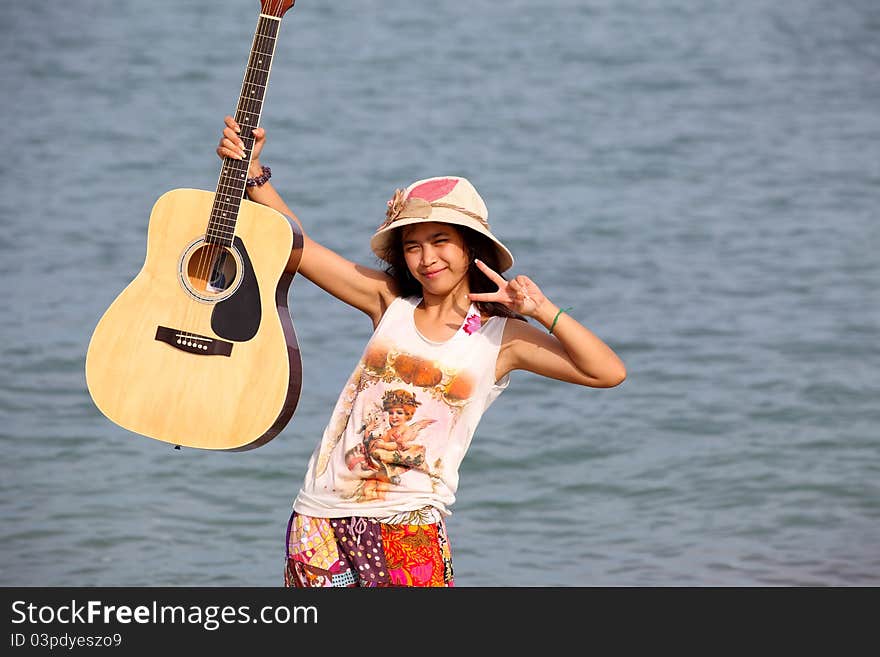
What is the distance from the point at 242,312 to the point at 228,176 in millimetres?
284

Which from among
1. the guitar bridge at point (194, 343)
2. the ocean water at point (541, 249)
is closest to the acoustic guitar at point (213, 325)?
the guitar bridge at point (194, 343)

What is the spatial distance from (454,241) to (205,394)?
0.60m

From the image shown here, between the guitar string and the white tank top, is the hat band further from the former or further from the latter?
the guitar string

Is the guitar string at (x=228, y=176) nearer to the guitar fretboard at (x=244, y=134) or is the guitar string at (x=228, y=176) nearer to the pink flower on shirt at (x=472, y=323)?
the guitar fretboard at (x=244, y=134)

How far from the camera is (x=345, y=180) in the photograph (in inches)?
444

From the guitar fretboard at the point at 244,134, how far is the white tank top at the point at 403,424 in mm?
408

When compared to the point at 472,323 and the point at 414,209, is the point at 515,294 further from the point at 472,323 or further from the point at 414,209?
the point at 414,209

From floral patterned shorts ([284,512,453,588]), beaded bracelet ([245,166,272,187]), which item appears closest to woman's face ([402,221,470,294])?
beaded bracelet ([245,166,272,187])

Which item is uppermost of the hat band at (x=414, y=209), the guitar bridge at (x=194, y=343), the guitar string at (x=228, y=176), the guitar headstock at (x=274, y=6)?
the guitar headstock at (x=274, y=6)

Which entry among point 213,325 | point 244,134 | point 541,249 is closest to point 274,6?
point 244,134

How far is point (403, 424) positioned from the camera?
122 inches

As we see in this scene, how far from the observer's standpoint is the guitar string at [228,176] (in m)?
3.24

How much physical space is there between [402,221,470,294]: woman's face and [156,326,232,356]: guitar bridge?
424 mm

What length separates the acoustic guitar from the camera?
3191 mm
